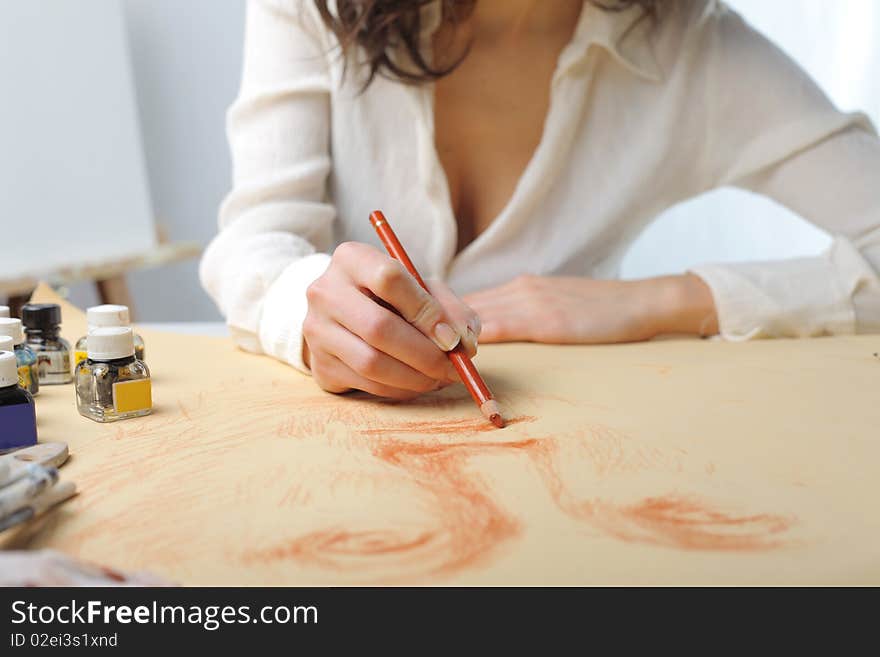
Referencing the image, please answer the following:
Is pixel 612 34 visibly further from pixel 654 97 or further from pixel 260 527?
pixel 260 527

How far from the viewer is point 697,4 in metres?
1.15

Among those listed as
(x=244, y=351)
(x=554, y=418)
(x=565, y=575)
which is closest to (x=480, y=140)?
(x=244, y=351)

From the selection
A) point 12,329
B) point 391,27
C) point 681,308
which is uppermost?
point 391,27

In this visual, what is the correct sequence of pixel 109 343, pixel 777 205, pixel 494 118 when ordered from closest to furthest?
pixel 109 343 < pixel 494 118 < pixel 777 205

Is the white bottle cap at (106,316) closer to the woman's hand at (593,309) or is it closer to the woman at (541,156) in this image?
the woman at (541,156)

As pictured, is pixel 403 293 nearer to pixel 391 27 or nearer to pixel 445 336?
pixel 445 336

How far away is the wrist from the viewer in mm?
918

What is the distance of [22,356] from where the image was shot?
669 mm

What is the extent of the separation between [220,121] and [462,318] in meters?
1.76

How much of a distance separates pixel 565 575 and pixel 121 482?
0.90 feet

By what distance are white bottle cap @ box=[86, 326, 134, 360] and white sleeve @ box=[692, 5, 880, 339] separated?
0.62m

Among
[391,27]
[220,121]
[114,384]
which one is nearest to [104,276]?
[220,121]

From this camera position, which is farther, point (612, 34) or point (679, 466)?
point (612, 34)

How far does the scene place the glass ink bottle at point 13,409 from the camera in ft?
1.75
